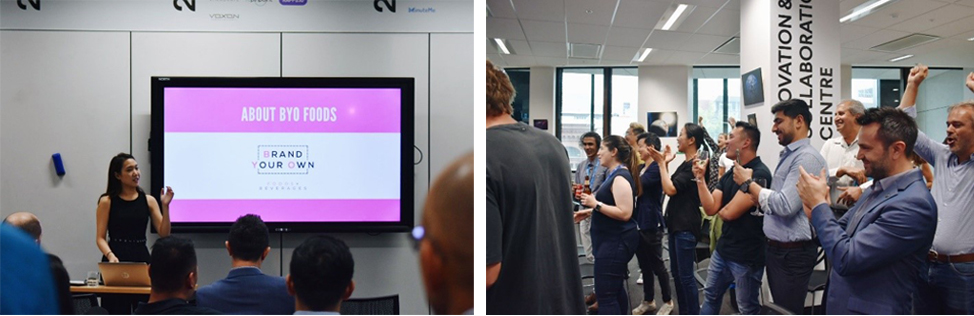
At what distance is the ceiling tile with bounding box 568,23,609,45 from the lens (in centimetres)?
210

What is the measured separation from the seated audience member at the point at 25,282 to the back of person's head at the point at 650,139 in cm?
224

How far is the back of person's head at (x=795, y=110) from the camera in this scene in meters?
2.00

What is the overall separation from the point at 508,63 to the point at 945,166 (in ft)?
4.85

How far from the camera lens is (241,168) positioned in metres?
3.10

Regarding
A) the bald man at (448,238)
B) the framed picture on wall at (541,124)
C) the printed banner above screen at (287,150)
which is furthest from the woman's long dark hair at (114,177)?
the framed picture on wall at (541,124)

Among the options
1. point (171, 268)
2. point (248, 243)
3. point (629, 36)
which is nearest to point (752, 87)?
point (629, 36)

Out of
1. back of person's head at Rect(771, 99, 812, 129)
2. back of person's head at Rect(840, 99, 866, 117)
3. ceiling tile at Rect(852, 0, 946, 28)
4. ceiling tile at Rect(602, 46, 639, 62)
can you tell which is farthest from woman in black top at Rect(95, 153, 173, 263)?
ceiling tile at Rect(852, 0, 946, 28)

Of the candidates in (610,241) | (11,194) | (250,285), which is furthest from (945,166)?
(11,194)

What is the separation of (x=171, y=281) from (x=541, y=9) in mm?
1653

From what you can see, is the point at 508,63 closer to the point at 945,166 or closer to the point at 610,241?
the point at 610,241

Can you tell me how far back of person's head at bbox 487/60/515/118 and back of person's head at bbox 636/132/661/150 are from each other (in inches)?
19.1

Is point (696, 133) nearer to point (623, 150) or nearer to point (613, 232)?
point (623, 150)

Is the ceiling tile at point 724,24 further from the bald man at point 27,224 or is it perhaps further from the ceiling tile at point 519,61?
the bald man at point 27,224

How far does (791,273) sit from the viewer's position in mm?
2020
